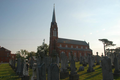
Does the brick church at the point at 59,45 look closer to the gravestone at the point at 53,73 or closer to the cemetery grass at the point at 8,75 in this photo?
the cemetery grass at the point at 8,75

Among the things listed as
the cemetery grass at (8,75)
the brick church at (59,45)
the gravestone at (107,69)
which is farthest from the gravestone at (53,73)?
the brick church at (59,45)

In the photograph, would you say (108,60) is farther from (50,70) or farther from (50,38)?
(50,38)

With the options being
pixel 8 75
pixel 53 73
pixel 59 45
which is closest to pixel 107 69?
pixel 53 73

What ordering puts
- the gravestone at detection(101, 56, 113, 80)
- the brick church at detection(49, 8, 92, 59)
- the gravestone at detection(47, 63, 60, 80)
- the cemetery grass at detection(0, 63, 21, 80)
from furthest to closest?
the brick church at detection(49, 8, 92, 59) → the cemetery grass at detection(0, 63, 21, 80) → the gravestone at detection(101, 56, 113, 80) → the gravestone at detection(47, 63, 60, 80)

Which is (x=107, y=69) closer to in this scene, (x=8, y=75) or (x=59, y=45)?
(x=8, y=75)

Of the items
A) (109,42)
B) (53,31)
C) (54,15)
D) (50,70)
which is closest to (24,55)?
(53,31)

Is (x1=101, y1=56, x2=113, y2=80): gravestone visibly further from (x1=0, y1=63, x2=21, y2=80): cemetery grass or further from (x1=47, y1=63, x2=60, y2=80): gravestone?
(x1=0, y1=63, x2=21, y2=80): cemetery grass

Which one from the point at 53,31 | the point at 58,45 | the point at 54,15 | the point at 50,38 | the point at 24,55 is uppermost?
the point at 54,15

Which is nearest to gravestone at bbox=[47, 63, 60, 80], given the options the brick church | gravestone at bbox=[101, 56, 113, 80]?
gravestone at bbox=[101, 56, 113, 80]

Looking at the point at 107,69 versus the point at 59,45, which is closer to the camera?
the point at 107,69

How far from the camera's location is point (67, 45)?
168ft

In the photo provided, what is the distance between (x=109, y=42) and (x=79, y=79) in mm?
42681

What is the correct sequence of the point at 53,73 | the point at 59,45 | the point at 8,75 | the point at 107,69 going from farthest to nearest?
the point at 59,45, the point at 8,75, the point at 107,69, the point at 53,73

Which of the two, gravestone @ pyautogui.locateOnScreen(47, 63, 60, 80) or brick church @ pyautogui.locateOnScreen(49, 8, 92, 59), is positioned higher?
brick church @ pyautogui.locateOnScreen(49, 8, 92, 59)
